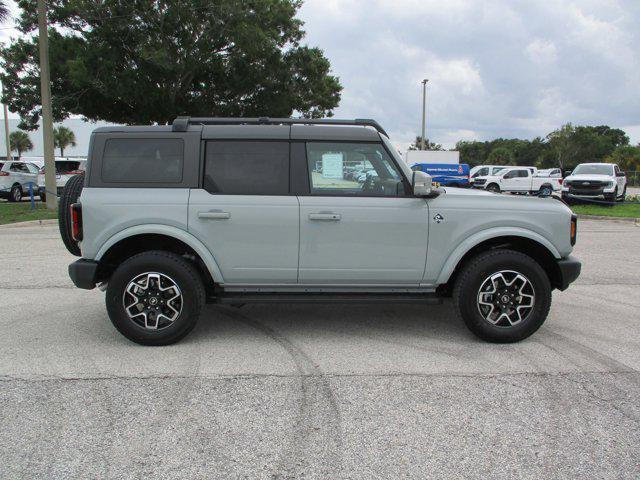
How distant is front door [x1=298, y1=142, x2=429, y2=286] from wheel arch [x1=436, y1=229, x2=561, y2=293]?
275 millimetres

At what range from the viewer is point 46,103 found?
15383 millimetres

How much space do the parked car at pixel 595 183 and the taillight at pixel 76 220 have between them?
20655 mm

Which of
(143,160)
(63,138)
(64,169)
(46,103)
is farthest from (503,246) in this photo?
(63,138)

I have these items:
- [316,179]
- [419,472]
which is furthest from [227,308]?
[419,472]

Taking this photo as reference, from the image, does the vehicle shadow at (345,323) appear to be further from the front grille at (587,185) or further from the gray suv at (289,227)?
the front grille at (587,185)

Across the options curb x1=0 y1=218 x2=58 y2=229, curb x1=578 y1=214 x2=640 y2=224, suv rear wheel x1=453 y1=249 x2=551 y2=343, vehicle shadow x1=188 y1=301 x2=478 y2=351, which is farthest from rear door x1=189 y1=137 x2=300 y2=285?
curb x1=578 y1=214 x2=640 y2=224

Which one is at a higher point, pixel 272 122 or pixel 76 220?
pixel 272 122

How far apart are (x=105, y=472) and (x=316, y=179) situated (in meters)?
2.80

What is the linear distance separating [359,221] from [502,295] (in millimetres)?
1426

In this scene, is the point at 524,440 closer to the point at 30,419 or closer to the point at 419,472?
the point at 419,472

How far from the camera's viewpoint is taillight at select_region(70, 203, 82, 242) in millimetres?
4484

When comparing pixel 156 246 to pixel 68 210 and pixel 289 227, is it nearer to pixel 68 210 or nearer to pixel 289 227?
pixel 68 210

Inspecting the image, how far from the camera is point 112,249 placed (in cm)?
461

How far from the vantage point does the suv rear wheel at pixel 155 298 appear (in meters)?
4.44
